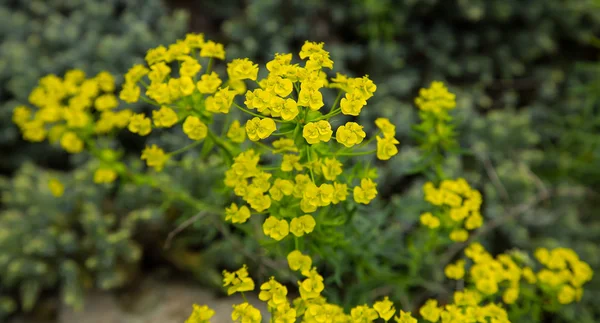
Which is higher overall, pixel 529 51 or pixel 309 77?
pixel 309 77

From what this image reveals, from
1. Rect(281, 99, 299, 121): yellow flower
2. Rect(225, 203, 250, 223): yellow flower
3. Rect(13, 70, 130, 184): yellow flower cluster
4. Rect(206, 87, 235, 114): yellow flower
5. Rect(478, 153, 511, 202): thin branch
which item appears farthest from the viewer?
Rect(478, 153, 511, 202): thin branch

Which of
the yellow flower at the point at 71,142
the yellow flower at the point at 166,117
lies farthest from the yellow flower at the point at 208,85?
the yellow flower at the point at 71,142

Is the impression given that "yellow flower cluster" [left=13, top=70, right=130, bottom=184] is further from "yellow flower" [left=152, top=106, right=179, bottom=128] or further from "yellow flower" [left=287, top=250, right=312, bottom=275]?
"yellow flower" [left=287, top=250, right=312, bottom=275]

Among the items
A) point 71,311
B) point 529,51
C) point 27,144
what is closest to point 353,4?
point 529,51

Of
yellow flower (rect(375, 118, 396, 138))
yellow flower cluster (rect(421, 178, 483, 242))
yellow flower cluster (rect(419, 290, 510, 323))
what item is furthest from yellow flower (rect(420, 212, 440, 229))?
yellow flower (rect(375, 118, 396, 138))

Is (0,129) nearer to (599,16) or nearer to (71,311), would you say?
(71,311)

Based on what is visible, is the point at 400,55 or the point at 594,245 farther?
the point at 400,55
